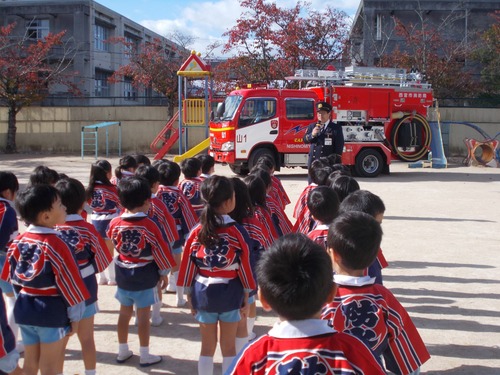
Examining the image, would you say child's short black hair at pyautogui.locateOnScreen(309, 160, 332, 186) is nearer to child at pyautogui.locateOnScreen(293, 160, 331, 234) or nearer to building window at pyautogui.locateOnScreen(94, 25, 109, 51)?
child at pyautogui.locateOnScreen(293, 160, 331, 234)

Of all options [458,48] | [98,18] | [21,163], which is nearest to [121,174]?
[21,163]

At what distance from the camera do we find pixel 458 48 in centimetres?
2644

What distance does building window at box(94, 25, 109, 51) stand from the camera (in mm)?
33938

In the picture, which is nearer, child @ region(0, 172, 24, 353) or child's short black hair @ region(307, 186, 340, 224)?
child's short black hair @ region(307, 186, 340, 224)

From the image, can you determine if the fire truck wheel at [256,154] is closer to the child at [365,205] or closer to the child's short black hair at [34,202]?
the child at [365,205]

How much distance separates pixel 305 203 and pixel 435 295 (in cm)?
194

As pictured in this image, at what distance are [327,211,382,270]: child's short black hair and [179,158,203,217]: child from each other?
12.4 feet

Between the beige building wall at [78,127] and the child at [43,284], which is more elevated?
the beige building wall at [78,127]

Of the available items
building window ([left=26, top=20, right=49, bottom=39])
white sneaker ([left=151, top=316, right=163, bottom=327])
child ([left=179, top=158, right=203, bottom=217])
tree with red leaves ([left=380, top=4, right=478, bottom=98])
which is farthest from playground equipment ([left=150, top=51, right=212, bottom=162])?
building window ([left=26, top=20, right=49, bottom=39])

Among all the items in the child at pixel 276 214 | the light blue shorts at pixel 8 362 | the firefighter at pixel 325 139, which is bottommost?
the light blue shorts at pixel 8 362

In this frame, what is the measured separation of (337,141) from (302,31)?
59.7 ft

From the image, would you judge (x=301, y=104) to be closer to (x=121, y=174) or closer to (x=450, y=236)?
(x=450, y=236)

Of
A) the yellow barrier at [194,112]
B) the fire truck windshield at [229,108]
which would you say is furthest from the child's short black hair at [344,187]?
the yellow barrier at [194,112]

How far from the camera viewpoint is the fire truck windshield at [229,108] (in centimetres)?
1647
